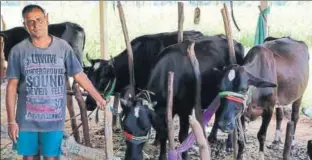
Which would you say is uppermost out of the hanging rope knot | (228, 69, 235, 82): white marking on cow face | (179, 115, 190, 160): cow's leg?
the hanging rope knot

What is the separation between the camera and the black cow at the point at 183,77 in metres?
4.60

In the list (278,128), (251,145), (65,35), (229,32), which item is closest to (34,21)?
(229,32)

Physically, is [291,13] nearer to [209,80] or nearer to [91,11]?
[209,80]

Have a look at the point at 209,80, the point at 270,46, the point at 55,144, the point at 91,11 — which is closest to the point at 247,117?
the point at 209,80

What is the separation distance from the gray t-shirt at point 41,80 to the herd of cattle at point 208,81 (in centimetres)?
87

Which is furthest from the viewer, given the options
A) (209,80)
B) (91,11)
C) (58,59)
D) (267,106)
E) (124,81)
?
(91,11)

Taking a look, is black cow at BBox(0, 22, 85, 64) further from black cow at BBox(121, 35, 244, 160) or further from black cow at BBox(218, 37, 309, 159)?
black cow at BBox(218, 37, 309, 159)

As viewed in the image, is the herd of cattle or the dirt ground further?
the dirt ground

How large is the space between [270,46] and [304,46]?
650 millimetres

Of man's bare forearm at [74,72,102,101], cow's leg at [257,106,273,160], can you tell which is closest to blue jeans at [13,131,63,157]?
man's bare forearm at [74,72,102,101]

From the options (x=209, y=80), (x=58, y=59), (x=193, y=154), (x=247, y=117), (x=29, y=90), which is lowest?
(x=193, y=154)

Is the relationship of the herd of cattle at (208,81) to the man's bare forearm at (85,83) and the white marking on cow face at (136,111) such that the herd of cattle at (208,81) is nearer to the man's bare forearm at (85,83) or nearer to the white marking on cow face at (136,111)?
the white marking on cow face at (136,111)

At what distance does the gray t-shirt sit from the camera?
3088 mm

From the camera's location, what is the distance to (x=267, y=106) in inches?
182
